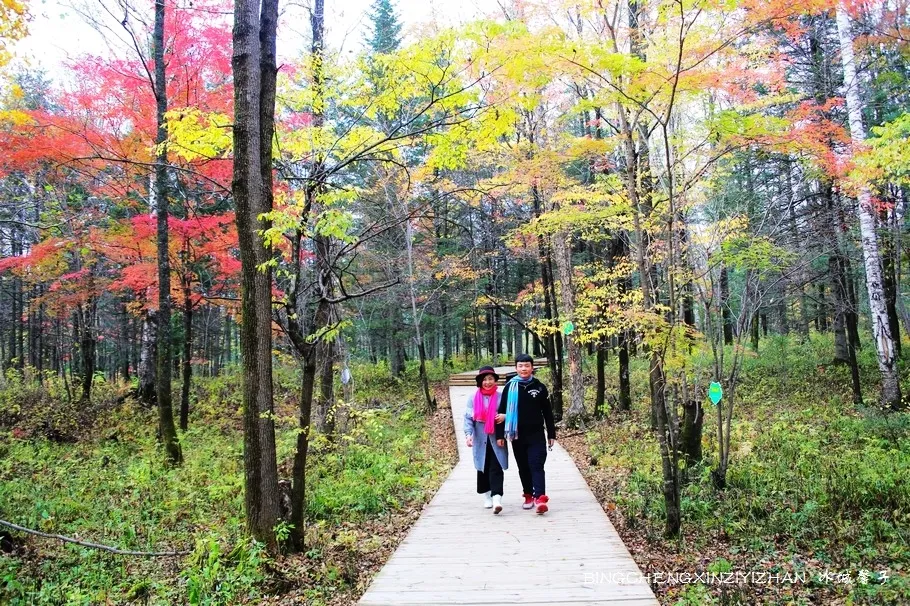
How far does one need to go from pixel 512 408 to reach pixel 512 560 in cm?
181

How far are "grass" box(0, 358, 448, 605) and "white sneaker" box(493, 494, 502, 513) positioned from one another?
1.24 meters

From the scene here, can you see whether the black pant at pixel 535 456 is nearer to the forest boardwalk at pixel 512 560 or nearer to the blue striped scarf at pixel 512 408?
the blue striped scarf at pixel 512 408

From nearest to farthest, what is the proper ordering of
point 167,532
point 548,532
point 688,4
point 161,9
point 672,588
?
point 672,588, point 688,4, point 548,532, point 167,532, point 161,9

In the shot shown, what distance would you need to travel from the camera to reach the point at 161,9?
10109mm

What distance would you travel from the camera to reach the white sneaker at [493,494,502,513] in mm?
6082

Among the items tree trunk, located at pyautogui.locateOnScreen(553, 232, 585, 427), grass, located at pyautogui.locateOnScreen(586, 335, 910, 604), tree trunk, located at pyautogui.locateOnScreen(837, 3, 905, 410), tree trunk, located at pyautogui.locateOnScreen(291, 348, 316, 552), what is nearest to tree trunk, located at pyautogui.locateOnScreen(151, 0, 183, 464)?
tree trunk, located at pyautogui.locateOnScreen(291, 348, 316, 552)

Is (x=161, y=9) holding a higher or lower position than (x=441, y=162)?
higher

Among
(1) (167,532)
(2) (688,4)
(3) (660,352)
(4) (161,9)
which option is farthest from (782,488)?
(4) (161,9)

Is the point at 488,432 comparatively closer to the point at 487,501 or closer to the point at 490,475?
the point at 490,475

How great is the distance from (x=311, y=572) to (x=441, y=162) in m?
4.31

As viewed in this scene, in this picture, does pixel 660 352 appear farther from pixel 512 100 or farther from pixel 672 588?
pixel 512 100

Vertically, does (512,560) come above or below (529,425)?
below

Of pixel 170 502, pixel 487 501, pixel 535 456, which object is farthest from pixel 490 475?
pixel 170 502

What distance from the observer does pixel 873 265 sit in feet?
37.1
